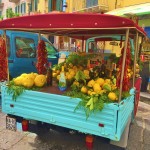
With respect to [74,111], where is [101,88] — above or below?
above

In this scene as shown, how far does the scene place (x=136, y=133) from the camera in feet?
16.3

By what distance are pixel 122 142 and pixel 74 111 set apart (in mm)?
805

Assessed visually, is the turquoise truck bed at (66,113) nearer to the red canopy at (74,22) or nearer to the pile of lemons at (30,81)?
the pile of lemons at (30,81)

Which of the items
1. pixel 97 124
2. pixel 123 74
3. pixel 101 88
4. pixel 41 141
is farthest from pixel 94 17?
pixel 41 141

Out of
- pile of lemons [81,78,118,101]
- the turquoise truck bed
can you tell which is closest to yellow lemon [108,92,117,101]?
pile of lemons [81,78,118,101]

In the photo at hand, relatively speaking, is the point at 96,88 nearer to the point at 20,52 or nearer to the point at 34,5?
the point at 20,52

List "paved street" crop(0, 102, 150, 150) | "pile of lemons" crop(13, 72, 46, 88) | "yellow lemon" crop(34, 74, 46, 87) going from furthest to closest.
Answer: "paved street" crop(0, 102, 150, 150), "yellow lemon" crop(34, 74, 46, 87), "pile of lemons" crop(13, 72, 46, 88)

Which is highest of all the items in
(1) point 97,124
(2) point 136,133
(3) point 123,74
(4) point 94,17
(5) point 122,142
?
(4) point 94,17

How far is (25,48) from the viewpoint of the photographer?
22.1 ft

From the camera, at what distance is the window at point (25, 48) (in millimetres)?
6488

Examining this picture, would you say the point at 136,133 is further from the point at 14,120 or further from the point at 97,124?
the point at 14,120

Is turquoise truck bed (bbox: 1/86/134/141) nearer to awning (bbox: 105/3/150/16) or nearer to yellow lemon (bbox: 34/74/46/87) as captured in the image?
yellow lemon (bbox: 34/74/46/87)

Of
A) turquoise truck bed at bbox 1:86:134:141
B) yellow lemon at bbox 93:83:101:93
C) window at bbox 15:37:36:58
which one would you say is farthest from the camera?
window at bbox 15:37:36:58

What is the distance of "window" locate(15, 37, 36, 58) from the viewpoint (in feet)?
21.3
